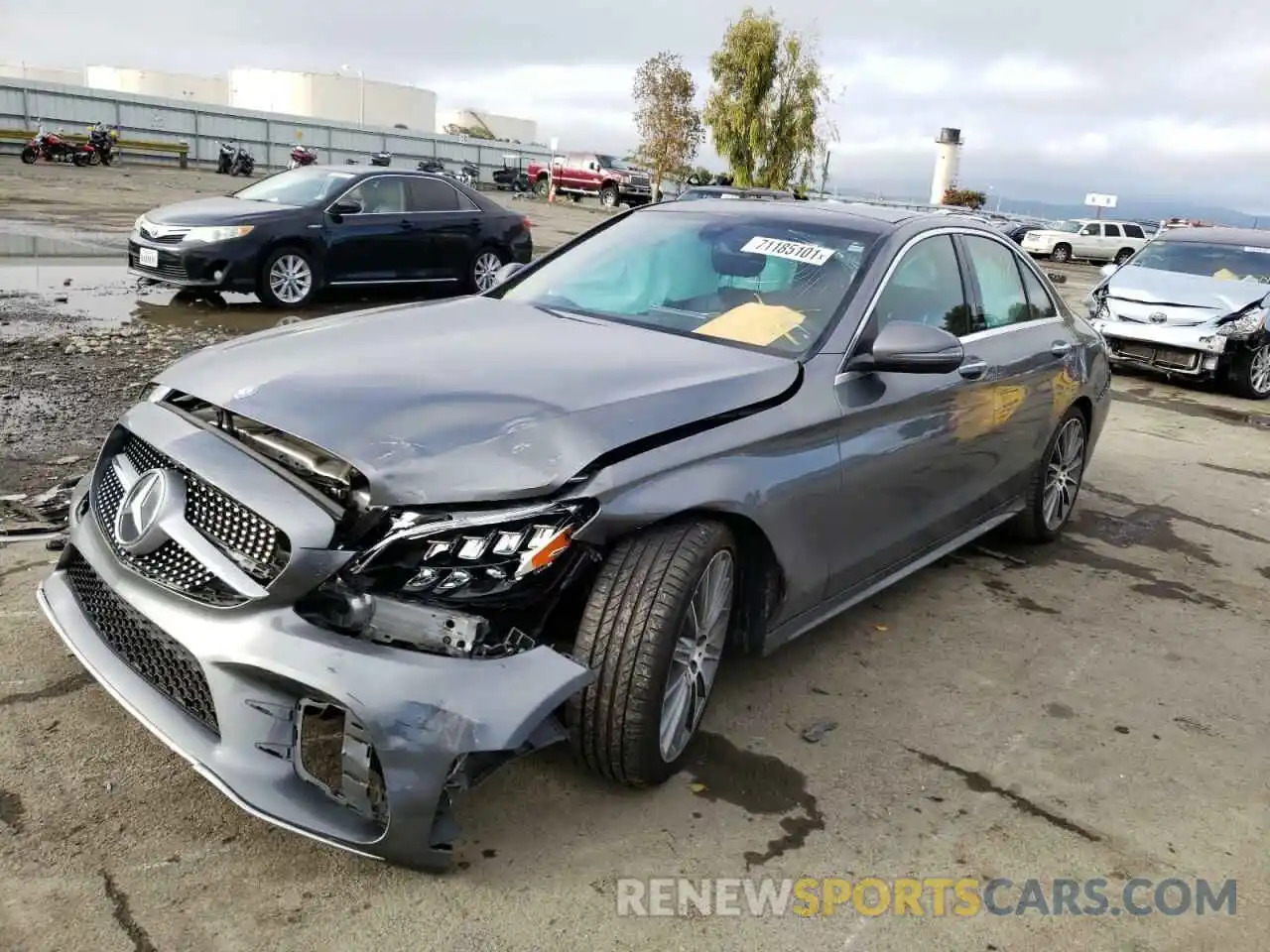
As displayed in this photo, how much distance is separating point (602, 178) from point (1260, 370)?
30391 mm

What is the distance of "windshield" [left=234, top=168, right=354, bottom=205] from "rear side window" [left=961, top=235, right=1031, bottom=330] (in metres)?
8.17

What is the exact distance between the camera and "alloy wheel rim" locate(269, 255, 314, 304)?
10.9m

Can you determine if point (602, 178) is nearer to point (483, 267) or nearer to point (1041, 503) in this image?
point (483, 267)

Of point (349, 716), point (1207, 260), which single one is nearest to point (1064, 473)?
point (349, 716)

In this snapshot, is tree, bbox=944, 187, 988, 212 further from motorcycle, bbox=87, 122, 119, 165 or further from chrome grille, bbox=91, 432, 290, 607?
chrome grille, bbox=91, 432, 290, 607

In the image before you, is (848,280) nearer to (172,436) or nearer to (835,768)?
(835,768)

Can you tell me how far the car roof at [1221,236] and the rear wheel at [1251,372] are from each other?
5.50ft

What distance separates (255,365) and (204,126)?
4375cm

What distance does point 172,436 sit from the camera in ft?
9.53

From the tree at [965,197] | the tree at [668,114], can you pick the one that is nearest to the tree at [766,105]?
the tree at [668,114]

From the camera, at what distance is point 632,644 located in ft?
9.17

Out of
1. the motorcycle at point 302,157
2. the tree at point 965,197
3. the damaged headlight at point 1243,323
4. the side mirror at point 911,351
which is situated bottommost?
the damaged headlight at point 1243,323

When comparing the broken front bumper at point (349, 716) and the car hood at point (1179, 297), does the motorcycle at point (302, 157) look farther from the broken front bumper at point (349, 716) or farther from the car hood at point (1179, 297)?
the broken front bumper at point (349, 716)

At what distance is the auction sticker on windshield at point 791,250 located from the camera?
406 cm
